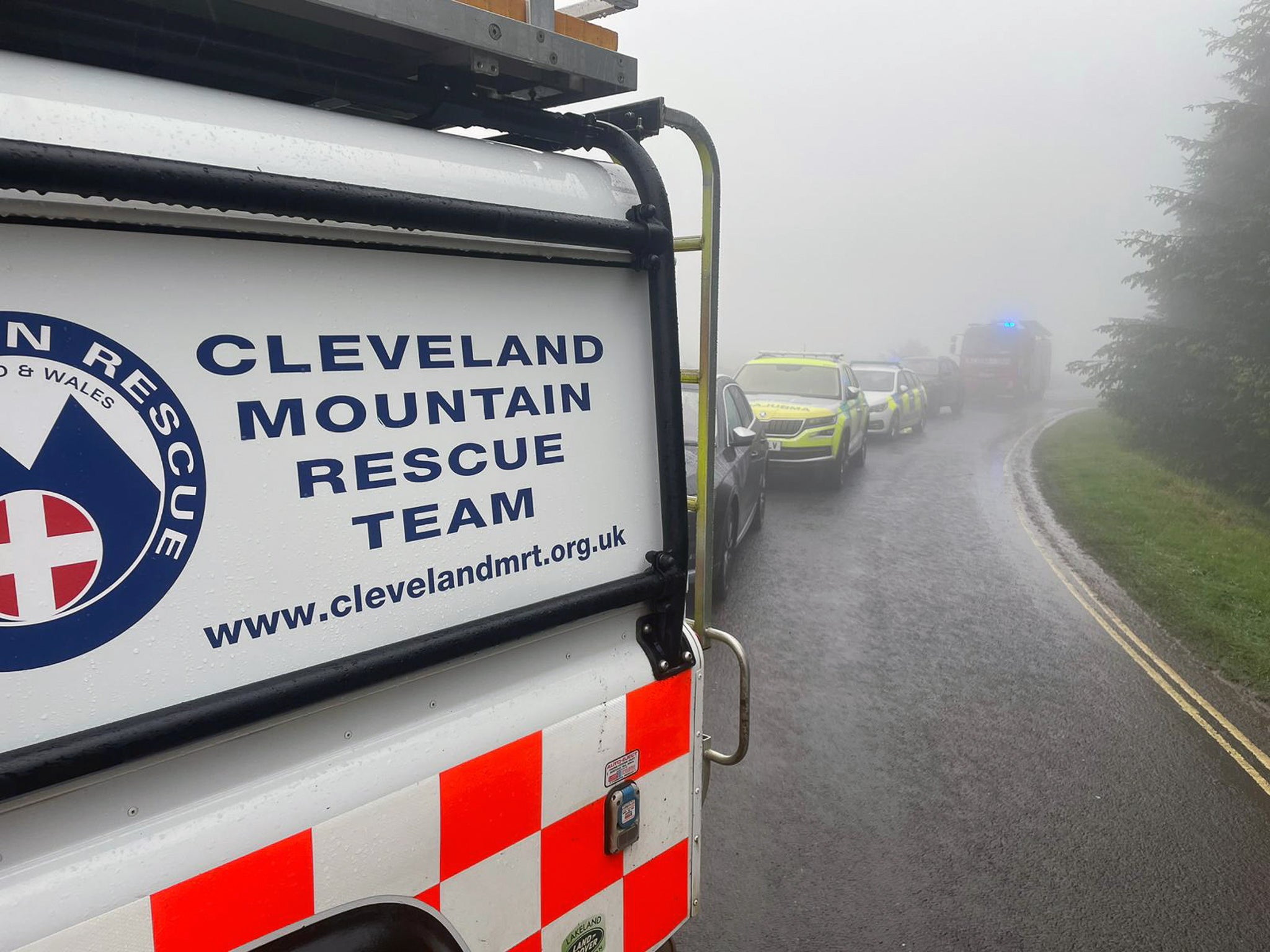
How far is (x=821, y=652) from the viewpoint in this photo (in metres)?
6.95

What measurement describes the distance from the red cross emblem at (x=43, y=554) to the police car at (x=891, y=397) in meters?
19.5

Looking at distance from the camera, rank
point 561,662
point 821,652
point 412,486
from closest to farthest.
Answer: point 412,486 → point 561,662 → point 821,652

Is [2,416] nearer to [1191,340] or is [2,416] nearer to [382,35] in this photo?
[382,35]

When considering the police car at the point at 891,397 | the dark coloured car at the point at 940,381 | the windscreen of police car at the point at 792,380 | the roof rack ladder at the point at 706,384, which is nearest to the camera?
the roof rack ladder at the point at 706,384

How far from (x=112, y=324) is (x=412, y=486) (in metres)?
0.59

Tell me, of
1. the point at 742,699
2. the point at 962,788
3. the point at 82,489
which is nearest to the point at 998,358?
the point at 962,788

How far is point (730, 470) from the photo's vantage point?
8352 mm

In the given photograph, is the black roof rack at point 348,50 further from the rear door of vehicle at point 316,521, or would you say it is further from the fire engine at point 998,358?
the fire engine at point 998,358

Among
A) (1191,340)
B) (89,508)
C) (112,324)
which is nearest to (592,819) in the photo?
(89,508)

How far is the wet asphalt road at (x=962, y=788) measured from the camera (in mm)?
3850

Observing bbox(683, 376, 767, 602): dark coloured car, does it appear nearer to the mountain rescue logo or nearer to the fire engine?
the mountain rescue logo

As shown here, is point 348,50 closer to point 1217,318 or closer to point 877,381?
point 1217,318

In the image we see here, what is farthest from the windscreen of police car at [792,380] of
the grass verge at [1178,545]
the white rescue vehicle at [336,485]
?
the white rescue vehicle at [336,485]

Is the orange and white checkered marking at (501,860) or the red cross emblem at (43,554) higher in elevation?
the red cross emblem at (43,554)
